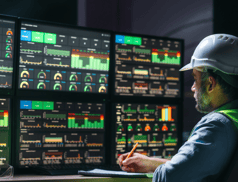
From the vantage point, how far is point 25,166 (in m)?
2.23

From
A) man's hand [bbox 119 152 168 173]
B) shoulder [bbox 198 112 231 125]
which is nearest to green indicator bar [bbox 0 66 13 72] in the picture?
man's hand [bbox 119 152 168 173]

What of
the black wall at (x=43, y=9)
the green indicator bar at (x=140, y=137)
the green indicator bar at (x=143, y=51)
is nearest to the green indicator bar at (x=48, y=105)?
the green indicator bar at (x=140, y=137)

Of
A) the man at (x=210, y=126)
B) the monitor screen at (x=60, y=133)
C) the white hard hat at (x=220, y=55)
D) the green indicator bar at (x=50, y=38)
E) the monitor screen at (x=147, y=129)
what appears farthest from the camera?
the monitor screen at (x=147, y=129)

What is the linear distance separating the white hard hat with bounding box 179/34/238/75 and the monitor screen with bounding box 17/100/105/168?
133cm

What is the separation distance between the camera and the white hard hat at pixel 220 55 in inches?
52.3

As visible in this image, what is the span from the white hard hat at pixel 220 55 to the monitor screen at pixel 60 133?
133 cm

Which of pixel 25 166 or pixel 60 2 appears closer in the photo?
pixel 25 166

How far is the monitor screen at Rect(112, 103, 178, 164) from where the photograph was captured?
103 inches

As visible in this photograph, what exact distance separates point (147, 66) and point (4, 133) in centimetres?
139

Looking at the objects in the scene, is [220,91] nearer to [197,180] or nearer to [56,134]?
[197,180]

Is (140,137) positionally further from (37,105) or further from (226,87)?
(226,87)

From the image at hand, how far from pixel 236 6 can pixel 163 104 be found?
123 centimetres

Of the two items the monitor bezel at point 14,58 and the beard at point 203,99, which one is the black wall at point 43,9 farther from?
the beard at point 203,99

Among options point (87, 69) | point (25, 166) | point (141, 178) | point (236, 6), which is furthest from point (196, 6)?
point (25, 166)
